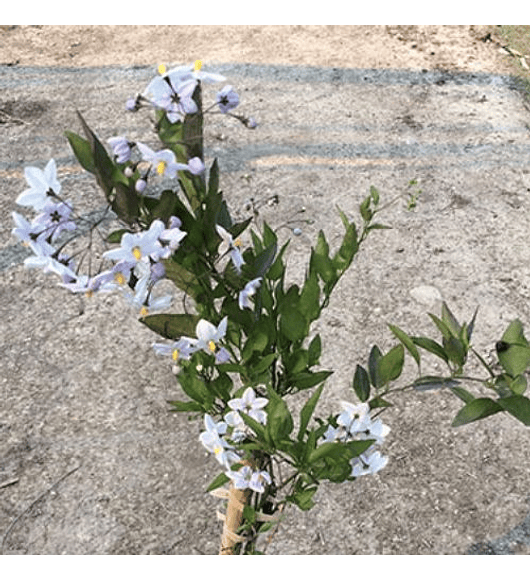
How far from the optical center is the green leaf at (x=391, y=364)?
155 cm

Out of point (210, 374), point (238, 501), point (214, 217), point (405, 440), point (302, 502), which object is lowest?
point (405, 440)

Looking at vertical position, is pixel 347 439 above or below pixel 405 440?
above

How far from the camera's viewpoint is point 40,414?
107 inches

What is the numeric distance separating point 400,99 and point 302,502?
2924mm

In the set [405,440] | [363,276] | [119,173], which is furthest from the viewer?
[363,276]

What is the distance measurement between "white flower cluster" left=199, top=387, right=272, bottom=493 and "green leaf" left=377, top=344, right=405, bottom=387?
214mm

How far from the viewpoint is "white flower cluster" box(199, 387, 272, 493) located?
1514 mm

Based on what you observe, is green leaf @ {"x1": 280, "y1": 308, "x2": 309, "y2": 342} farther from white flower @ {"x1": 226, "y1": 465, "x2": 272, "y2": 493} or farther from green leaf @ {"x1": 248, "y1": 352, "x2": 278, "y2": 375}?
white flower @ {"x1": 226, "y1": 465, "x2": 272, "y2": 493}

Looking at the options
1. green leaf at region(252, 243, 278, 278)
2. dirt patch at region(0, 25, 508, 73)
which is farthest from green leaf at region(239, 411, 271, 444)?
dirt patch at region(0, 25, 508, 73)

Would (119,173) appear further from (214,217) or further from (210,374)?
(210,374)

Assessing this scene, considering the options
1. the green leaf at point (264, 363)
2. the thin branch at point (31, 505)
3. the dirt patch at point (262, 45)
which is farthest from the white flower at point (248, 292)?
the dirt patch at point (262, 45)

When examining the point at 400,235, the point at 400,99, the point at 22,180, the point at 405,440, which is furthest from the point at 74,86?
the point at 405,440

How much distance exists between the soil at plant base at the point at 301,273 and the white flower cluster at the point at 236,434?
419mm

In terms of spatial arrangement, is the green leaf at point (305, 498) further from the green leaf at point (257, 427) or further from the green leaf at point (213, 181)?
the green leaf at point (213, 181)
